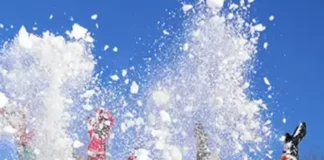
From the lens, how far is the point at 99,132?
8.51 m

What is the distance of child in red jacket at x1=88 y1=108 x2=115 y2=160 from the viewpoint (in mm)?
8094

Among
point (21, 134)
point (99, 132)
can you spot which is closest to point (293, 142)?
point (99, 132)

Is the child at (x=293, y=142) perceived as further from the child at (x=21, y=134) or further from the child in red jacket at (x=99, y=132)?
the child at (x=21, y=134)

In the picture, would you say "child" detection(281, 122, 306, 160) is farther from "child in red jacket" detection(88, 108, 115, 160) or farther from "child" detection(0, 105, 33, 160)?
"child" detection(0, 105, 33, 160)

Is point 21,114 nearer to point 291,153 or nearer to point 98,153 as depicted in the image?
point 98,153

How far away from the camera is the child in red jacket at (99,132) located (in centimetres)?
809

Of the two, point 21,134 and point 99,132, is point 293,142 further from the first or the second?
point 21,134

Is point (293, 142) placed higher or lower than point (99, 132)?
lower

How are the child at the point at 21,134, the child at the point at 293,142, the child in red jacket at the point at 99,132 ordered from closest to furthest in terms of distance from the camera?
the child at the point at 293,142, the child in red jacket at the point at 99,132, the child at the point at 21,134

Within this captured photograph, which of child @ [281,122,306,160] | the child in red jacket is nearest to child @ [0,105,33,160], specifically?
the child in red jacket

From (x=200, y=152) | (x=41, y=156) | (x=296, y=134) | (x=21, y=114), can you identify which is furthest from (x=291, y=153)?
(x=41, y=156)

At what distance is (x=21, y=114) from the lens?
12523 millimetres

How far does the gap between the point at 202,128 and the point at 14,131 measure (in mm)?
3921

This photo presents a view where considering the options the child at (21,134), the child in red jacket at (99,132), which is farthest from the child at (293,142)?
the child at (21,134)
